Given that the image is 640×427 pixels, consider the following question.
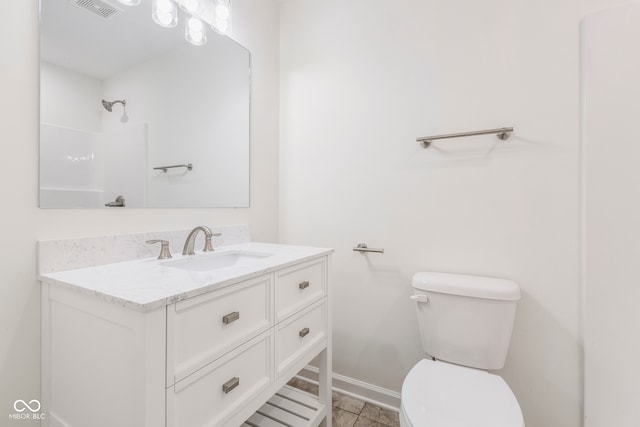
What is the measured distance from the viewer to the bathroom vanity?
2.25 ft

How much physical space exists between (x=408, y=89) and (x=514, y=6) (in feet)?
1.78

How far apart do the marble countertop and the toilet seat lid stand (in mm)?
642

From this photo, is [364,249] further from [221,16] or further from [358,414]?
[221,16]

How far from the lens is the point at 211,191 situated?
60.1 inches

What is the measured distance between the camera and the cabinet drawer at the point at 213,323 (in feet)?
2.39

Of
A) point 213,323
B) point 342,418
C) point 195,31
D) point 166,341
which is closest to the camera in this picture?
point 166,341

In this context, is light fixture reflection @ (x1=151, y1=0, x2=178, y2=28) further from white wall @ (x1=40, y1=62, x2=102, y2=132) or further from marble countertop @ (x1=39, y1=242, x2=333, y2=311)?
marble countertop @ (x1=39, y1=242, x2=333, y2=311)

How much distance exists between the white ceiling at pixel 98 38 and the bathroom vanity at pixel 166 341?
735 mm

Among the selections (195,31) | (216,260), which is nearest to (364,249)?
(216,260)

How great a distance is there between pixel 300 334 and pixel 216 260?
0.50m

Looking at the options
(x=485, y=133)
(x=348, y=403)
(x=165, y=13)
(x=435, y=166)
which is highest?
(x=165, y=13)

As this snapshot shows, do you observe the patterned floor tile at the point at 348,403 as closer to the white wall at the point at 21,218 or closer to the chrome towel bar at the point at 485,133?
the white wall at the point at 21,218

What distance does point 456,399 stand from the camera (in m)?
0.98

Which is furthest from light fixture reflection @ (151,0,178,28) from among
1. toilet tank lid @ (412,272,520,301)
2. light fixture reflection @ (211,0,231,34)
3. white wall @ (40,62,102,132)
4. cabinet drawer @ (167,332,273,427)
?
toilet tank lid @ (412,272,520,301)
